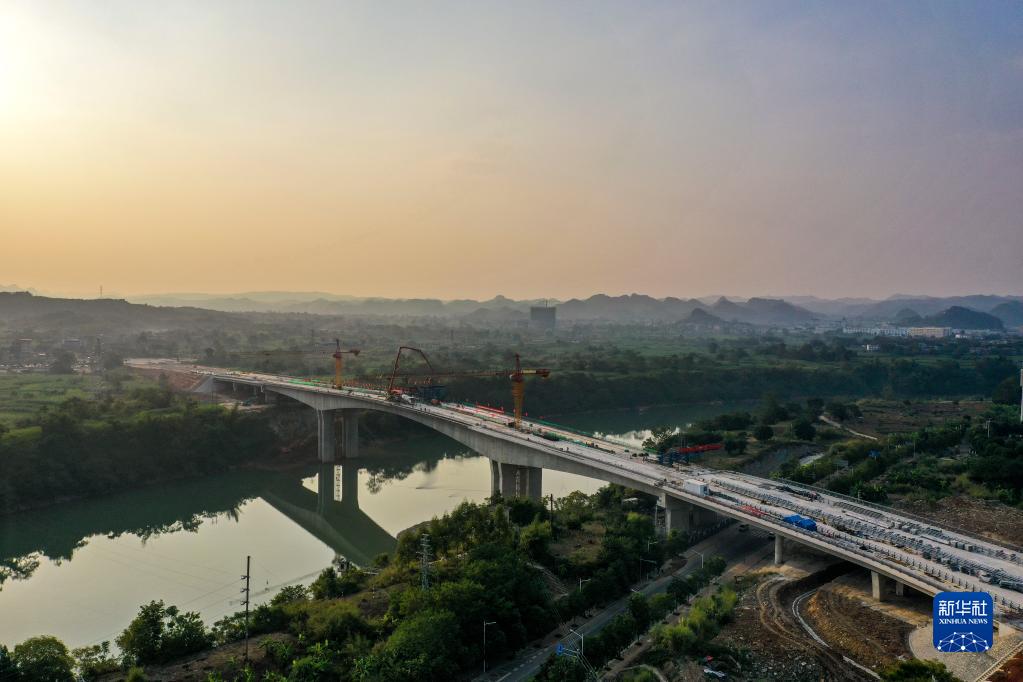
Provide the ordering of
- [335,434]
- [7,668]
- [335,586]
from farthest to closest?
1. [335,434]
2. [335,586]
3. [7,668]

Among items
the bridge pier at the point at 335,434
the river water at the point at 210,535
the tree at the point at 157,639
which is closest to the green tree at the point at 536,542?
the river water at the point at 210,535

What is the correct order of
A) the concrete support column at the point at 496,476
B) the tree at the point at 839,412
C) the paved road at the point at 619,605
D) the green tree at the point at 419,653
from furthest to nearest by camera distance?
the tree at the point at 839,412 → the concrete support column at the point at 496,476 → the paved road at the point at 619,605 → the green tree at the point at 419,653

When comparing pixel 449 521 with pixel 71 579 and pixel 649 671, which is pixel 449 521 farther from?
pixel 71 579

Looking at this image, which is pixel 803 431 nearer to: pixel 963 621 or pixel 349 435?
pixel 349 435

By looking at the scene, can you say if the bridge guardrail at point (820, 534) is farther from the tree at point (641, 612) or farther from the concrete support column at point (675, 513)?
the tree at point (641, 612)

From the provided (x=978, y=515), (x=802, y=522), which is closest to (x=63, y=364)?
(x=802, y=522)

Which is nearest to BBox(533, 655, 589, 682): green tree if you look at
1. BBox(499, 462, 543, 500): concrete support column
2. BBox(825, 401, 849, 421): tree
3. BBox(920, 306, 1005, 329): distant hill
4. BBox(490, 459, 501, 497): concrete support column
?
BBox(499, 462, 543, 500): concrete support column

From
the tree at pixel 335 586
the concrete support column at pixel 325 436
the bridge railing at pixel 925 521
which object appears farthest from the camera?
the concrete support column at pixel 325 436
